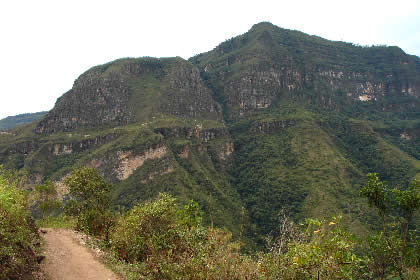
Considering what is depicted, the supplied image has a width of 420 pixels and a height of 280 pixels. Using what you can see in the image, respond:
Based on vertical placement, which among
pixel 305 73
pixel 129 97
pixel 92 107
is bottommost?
pixel 92 107

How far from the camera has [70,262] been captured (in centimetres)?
1270

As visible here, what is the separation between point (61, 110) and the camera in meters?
99.6

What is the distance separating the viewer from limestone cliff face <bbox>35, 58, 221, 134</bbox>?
324 feet

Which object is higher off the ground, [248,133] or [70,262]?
[248,133]

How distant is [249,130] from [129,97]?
160 feet

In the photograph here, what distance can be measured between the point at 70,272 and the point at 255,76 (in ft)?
410

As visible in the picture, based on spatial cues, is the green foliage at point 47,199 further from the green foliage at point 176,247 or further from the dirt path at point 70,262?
the green foliage at point 176,247

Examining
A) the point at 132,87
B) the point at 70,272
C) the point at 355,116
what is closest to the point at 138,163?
the point at 132,87

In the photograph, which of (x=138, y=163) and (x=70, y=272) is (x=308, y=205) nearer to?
(x=138, y=163)

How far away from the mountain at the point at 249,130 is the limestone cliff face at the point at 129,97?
0.44 meters

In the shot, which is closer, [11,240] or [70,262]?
[11,240]

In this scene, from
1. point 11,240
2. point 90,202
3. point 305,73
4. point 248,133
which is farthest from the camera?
point 305,73

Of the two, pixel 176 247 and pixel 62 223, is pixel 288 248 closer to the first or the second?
pixel 176 247

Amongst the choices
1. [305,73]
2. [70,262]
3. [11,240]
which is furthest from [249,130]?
[11,240]
